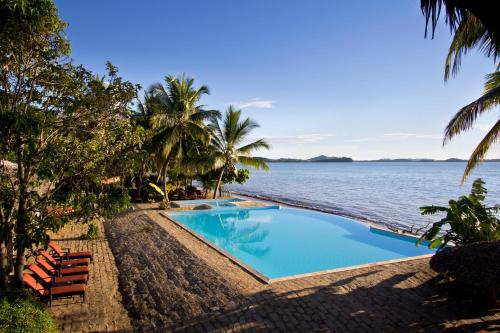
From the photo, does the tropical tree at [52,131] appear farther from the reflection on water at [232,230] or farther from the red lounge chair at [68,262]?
the reflection on water at [232,230]

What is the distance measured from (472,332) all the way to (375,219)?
A: 72.4 ft

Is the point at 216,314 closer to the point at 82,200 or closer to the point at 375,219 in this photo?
the point at 82,200

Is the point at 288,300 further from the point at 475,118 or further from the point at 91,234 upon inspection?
the point at 91,234

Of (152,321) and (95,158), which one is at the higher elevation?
(95,158)

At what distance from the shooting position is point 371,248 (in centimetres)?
1496

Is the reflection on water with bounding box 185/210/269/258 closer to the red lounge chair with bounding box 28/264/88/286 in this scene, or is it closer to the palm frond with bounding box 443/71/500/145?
the red lounge chair with bounding box 28/264/88/286

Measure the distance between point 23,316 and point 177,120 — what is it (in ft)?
57.6

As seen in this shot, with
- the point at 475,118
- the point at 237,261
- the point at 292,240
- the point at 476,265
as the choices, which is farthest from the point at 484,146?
the point at 292,240

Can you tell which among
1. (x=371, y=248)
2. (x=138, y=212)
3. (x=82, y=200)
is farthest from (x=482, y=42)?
(x=138, y=212)

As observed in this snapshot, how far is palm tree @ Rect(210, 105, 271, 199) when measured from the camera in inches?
971

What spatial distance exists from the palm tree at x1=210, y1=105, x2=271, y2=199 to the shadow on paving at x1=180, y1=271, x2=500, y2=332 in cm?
1738

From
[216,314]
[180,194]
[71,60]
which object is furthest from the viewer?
[180,194]

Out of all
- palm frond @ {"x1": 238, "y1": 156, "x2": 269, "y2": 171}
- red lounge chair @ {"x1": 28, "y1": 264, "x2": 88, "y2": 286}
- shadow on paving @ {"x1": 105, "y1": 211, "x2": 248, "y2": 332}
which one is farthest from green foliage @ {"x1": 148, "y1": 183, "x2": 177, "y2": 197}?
red lounge chair @ {"x1": 28, "y1": 264, "x2": 88, "y2": 286}

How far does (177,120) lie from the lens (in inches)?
856
